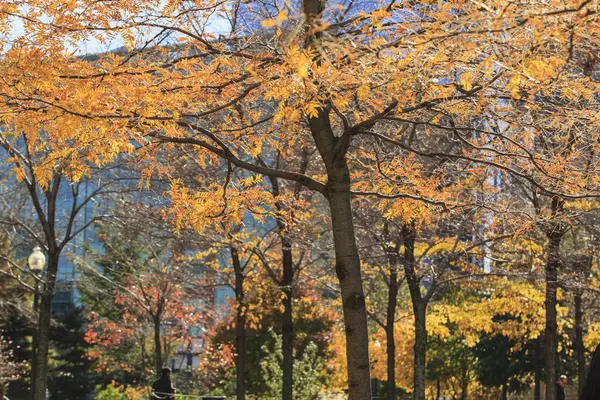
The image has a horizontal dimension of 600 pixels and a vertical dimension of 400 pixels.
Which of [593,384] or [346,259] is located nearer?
[593,384]

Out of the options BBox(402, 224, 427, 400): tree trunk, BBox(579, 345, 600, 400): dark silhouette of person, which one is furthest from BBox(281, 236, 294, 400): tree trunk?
BBox(579, 345, 600, 400): dark silhouette of person

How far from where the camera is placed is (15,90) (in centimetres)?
664

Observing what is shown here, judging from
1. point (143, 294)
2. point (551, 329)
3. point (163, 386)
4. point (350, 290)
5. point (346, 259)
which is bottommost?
point (163, 386)

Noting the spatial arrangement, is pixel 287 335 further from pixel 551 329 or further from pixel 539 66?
pixel 539 66

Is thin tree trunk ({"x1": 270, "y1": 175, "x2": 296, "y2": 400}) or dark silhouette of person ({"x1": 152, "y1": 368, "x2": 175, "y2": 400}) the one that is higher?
thin tree trunk ({"x1": 270, "y1": 175, "x2": 296, "y2": 400})

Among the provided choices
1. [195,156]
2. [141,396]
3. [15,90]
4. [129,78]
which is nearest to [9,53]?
[15,90]

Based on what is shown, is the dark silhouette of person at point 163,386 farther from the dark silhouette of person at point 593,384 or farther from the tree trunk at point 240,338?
the dark silhouette of person at point 593,384

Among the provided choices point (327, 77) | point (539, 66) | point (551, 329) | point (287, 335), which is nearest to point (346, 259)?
point (327, 77)

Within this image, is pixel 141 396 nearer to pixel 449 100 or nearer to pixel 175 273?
pixel 175 273

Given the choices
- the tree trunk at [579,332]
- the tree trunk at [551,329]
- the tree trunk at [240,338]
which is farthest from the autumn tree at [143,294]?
the tree trunk at [579,332]

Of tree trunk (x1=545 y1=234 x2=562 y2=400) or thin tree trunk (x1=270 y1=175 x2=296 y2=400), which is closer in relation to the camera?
tree trunk (x1=545 y1=234 x2=562 y2=400)

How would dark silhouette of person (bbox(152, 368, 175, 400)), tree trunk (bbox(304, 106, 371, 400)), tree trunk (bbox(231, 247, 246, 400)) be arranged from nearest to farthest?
tree trunk (bbox(304, 106, 371, 400))
dark silhouette of person (bbox(152, 368, 175, 400))
tree trunk (bbox(231, 247, 246, 400))

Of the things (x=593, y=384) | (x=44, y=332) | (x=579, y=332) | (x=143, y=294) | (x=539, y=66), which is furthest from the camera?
(x=143, y=294)

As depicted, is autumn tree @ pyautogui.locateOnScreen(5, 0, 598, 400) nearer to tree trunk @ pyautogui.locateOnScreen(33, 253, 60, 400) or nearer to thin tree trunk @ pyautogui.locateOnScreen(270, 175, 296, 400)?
thin tree trunk @ pyautogui.locateOnScreen(270, 175, 296, 400)
